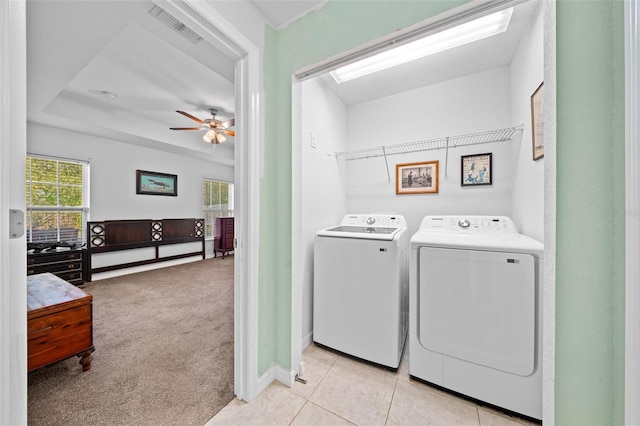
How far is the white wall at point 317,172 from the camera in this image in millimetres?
1900

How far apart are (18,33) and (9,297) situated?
2.33 ft

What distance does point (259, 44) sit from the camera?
1.40 metres

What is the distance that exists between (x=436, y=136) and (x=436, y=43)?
780 mm

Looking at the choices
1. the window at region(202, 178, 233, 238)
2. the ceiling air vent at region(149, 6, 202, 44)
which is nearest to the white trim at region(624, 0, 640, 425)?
the ceiling air vent at region(149, 6, 202, 44)

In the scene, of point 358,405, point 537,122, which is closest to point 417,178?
point 537,122

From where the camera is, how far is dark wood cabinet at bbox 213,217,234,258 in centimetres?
559

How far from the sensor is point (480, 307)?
1.34 m

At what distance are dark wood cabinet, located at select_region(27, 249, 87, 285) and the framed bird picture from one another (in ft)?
4.64

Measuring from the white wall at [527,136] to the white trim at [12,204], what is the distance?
7.51ft

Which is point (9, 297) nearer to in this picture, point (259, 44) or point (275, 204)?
point (275, 204)

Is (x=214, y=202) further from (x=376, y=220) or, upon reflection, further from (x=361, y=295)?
(x=361, y=295)

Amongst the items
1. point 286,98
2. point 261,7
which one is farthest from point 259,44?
point 286,98

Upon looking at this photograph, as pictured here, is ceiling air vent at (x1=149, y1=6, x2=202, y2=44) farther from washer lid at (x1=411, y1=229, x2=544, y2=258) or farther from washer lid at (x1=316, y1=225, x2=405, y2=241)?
washer lid at (x1=411, y1=229, x2=544, y2=258)

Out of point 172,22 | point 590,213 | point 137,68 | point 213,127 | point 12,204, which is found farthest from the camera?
point 213,127
